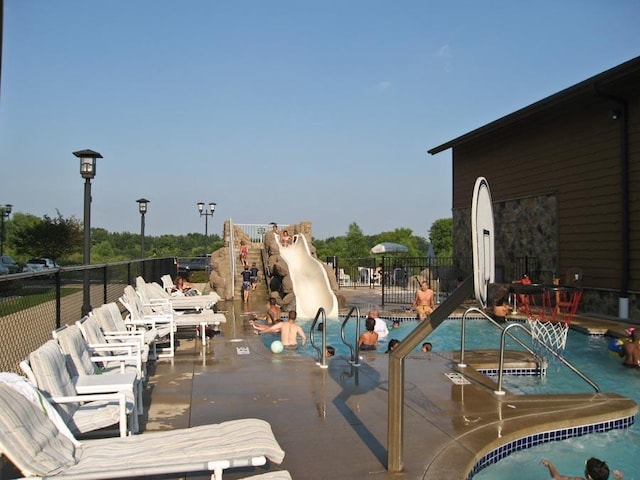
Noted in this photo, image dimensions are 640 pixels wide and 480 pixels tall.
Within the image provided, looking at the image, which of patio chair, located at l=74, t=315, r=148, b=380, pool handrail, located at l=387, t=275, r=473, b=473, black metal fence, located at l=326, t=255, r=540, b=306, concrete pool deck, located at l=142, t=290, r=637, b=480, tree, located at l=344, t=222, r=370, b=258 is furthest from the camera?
tree, located at l=344, t=222, r=370, b=258

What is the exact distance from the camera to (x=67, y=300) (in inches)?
716

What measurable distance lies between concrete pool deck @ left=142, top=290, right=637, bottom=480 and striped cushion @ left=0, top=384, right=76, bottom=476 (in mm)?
1145

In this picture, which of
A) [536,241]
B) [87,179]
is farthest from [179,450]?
[536,241]

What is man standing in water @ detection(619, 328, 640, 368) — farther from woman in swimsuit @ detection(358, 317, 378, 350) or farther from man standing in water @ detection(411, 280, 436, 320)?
man standing in water @ detection(411, 280, 436, 320)

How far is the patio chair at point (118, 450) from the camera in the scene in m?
2.77

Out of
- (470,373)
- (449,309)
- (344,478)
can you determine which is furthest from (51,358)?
(470,373)

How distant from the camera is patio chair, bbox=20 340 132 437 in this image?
3617 mm

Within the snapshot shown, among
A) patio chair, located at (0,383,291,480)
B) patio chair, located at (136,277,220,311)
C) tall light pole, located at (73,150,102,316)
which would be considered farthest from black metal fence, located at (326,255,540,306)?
patio chair, located at (0,383,291,480)

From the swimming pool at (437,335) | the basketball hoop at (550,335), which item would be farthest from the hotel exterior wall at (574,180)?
the swimming pool at (437,335)

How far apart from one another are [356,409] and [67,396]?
2555mm

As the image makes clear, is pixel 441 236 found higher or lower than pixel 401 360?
higher

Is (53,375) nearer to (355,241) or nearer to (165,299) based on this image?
(165,299)

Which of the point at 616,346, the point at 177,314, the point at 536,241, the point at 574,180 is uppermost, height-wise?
the point at 574,180

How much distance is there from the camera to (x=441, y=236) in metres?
74.7
